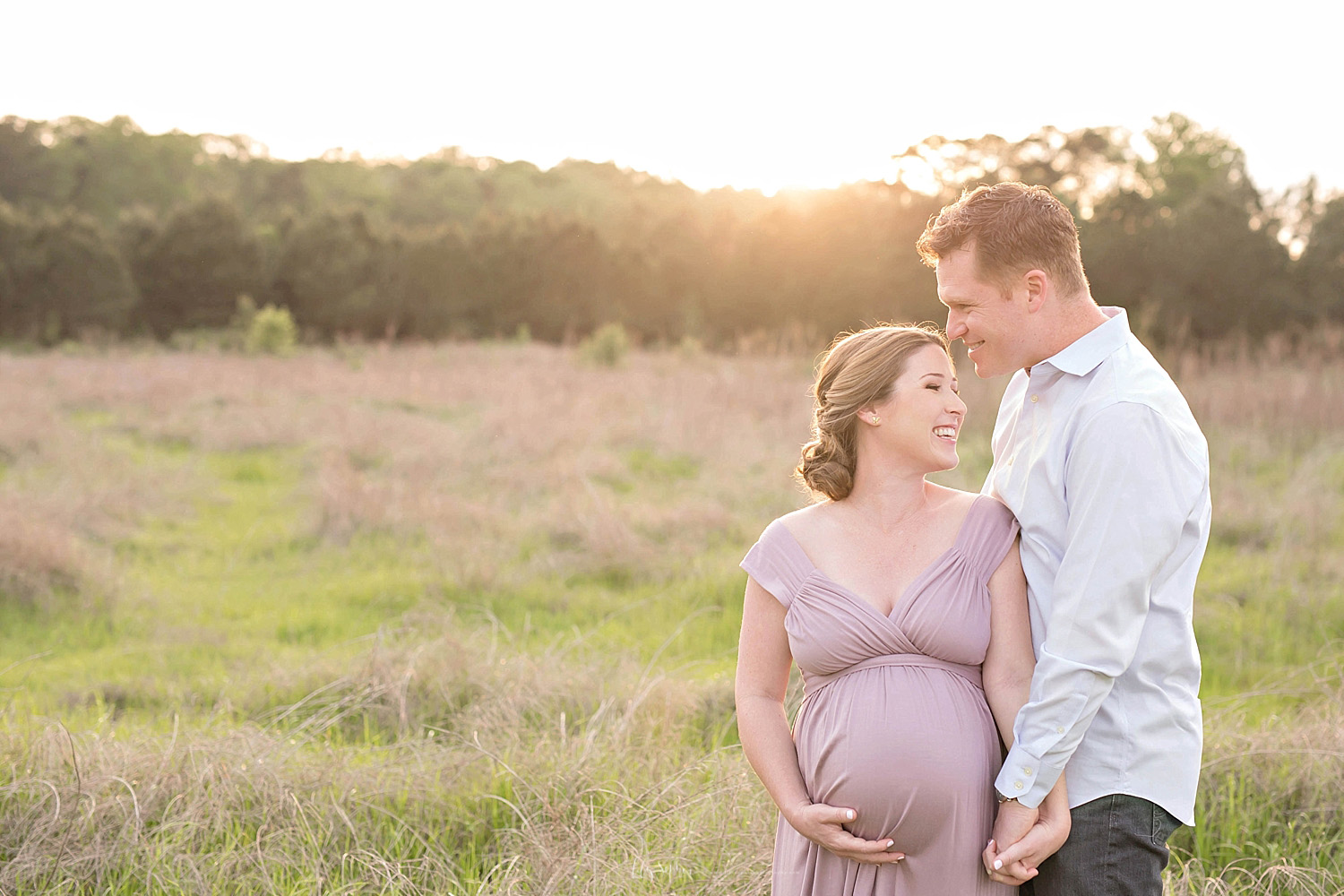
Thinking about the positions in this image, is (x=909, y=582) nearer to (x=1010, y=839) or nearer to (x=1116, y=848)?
(x=1010, y=839)

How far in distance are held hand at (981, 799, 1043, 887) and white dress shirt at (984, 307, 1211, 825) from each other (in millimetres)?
36

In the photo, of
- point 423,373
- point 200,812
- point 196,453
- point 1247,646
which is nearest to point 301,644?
point 200,812

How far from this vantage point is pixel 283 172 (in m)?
50.0

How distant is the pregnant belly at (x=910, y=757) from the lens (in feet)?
6.43

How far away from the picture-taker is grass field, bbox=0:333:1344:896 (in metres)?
3.20

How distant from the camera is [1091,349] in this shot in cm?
210

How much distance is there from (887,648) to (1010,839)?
42cm

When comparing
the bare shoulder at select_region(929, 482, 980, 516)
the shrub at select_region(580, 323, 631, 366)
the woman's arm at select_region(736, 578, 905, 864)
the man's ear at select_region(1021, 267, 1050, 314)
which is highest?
the man's ear at select_region(1021, 267, 1050, 314)

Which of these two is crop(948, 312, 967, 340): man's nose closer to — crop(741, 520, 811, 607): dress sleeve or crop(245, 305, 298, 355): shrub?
crop(741, 520, 811, 607): dress sleeve

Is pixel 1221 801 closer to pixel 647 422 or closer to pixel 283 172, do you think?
pixel 647 422

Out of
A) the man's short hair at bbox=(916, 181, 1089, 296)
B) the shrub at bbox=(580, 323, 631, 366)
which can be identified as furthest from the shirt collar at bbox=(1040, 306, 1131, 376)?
the shrub at bbox=(580, 323, 631, 366)

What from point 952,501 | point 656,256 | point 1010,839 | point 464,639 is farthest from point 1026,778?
point 656,256

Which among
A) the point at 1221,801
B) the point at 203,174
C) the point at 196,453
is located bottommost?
the point at 196,453

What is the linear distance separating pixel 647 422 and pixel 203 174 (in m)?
44.6
